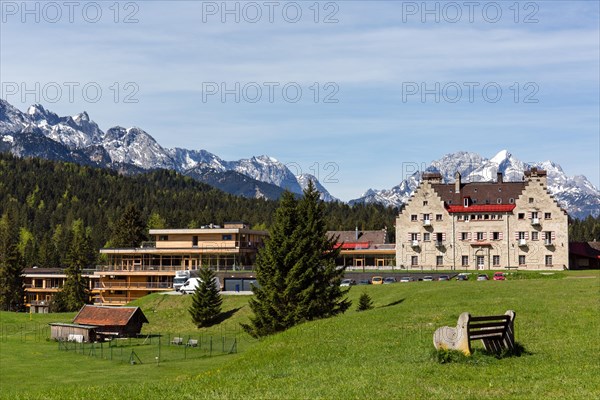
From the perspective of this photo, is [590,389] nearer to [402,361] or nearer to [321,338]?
[402,361]

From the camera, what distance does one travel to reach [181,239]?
419 feet

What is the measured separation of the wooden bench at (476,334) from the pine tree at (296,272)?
98.3 feet

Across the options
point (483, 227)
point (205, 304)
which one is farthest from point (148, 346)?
point (483, 227)

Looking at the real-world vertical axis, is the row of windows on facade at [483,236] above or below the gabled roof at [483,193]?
below

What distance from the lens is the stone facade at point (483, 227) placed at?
109 m

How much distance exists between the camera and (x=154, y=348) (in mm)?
70125

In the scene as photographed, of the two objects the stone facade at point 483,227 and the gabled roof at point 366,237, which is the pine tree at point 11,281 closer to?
the gabled roof at point 366,237

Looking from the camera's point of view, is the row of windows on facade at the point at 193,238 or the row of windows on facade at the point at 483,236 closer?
the row of windows on facade at the point at 483,236

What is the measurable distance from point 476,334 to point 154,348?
172ft

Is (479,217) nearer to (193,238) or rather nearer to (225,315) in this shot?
(225,315)

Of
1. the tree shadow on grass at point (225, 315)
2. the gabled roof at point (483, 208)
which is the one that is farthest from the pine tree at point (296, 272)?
the gabled roof at point (483, 208)

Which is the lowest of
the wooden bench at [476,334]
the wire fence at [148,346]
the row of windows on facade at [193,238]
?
the wire fence at [148,346]

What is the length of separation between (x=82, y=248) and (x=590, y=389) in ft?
415

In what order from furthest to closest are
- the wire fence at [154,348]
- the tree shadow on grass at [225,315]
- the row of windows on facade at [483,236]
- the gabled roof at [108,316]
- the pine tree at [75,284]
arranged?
the pine tree at [75,284] < the row of windows on facade at [483,236] < the tree shadow on grass at [225,315] < the gabled roof at [108,316] < the wire fence at [154,348]
